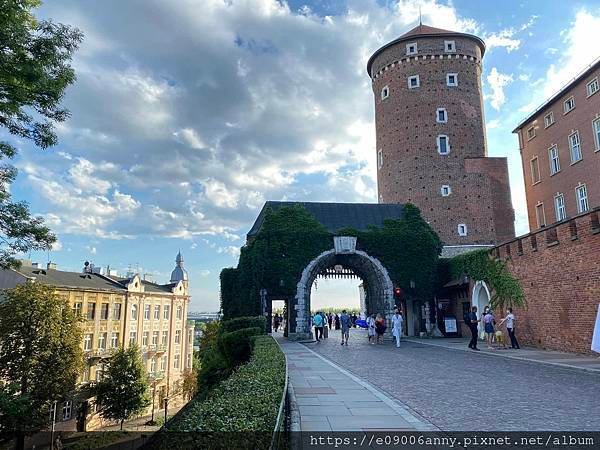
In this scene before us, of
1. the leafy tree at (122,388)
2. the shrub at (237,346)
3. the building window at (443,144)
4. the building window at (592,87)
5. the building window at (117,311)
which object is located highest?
the building window at (443,144)

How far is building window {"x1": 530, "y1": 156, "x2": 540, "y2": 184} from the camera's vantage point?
3219 cm

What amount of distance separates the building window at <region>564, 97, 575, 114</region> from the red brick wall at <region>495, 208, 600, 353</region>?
46.5ft

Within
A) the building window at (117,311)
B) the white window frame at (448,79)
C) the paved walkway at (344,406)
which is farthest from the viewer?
the building window at (117,311)

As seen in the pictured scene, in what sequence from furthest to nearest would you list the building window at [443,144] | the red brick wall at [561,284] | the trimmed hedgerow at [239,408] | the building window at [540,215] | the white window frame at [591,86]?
the building window at [443,144]
the building window at [540,215]
the white window frame at [591,86]
the red brick wall at [561,284]
the trimmed hedgerow at [239,408]

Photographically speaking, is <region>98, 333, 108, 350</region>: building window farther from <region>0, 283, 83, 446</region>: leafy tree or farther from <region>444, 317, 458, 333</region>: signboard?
<region>444, 317, 458, 333</region>: signboard

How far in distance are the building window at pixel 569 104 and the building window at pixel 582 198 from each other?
17.3 ft

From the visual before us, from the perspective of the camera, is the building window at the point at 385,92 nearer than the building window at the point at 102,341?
Yes

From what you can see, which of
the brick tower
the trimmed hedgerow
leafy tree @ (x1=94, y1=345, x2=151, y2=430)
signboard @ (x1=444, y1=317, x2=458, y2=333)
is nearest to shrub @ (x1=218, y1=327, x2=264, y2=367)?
the trimmed hedgerow

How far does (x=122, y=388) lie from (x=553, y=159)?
37361 mm

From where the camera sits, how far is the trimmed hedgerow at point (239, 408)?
379 centimetres

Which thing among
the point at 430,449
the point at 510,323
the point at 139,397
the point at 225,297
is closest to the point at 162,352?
the point at 139,397

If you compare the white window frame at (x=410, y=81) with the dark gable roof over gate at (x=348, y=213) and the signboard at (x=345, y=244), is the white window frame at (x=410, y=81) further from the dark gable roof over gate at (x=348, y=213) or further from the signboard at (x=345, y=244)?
the signboard at (x=345, y=244)

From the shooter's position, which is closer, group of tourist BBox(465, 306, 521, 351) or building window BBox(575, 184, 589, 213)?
group of tourist BBox(465, 306, 521, 351)

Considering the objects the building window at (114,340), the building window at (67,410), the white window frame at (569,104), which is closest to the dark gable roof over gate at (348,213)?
the white window frame at (569,104)
